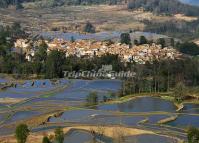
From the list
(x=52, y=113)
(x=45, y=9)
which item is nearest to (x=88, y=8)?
(x=45, y=9)

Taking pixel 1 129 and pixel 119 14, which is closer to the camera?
pixel 1 129

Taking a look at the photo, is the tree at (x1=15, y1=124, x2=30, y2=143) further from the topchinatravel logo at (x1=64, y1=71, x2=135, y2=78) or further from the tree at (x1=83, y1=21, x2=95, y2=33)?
the tree at (x1=83, y1=21, x2=95, y2=33)

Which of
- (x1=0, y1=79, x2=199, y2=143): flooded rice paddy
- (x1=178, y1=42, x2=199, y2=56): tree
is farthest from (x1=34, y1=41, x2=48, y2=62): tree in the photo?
(x1=178, y1=42, x2=199, y2=56): tree

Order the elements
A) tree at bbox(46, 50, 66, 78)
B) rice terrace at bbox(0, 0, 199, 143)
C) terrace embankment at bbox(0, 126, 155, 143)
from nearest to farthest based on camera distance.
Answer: terrace embankment at bbox(0, 126, 155, 143) → rice terrace at bbox(0, 0, 199, 143) → tree at bbox(46, 50, 66, 78)

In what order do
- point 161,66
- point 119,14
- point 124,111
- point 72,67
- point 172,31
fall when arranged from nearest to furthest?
point 124,111 < point 161,66 < point 72,67 < point 172,31 < point 119,14

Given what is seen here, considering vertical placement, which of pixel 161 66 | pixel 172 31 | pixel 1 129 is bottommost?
pixel 1 129

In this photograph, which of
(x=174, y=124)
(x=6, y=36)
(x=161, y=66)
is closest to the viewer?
(x=174, y=124)

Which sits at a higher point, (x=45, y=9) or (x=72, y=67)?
(x=45, y=9)

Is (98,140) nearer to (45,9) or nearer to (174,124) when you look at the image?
(174,124)
